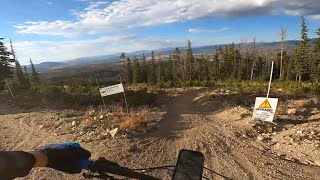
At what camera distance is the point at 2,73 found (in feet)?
120

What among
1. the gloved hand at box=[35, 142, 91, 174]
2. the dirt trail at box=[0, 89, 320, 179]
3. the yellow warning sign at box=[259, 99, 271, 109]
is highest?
the gloved hand at box=[35, 142, 91, 174]

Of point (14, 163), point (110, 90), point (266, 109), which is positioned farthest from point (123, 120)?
point (14, 163)

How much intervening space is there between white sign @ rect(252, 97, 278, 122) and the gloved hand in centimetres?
1262

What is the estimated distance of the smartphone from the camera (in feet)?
5.74

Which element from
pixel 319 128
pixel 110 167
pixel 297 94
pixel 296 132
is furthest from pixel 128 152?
pixel 297 94

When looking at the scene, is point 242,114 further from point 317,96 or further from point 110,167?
point 110,167

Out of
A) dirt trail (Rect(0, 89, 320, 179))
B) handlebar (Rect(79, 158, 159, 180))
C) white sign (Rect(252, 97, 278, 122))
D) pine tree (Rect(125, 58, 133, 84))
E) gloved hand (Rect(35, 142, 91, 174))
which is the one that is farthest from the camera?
pine tree (Rect(125, 58, 133, 84))

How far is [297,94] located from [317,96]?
1.24 m

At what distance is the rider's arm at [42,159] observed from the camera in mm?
1746

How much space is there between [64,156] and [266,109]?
12.8m

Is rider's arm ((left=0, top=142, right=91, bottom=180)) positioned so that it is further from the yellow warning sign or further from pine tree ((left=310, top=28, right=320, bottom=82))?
pine tree ((left=310, top=28, right=320, bottom=82))

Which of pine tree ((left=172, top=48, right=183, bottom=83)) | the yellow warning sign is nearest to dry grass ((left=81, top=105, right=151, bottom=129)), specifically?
the yellow warning sign

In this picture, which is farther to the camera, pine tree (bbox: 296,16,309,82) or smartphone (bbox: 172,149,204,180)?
pine tree (bbox: 296,16,309,82)

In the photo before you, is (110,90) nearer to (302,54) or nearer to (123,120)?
(123,120)
